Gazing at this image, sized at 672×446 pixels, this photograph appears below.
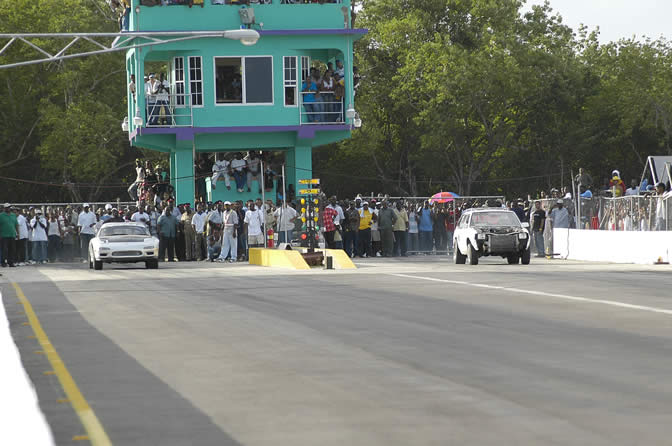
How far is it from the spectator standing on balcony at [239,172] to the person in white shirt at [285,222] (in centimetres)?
911

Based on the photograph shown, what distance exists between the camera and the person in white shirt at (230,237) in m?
38.3

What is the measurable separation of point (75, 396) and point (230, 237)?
95.4 ft

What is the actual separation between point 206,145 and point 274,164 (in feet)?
10.5

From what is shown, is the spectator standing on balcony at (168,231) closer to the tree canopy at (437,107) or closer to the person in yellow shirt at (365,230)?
the person in yellow shirt at (365,230)

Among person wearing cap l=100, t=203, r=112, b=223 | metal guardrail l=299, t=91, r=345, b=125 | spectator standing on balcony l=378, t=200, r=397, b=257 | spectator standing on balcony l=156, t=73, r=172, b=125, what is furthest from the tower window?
spectator standing on balcony l=378, t=200, r=397, b=257

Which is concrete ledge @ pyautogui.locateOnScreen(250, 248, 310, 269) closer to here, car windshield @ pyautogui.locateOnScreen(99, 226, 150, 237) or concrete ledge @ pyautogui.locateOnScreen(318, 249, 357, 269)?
concrete ledge @ pyautogui.locateOnScreen(318, 249, 357, 269)

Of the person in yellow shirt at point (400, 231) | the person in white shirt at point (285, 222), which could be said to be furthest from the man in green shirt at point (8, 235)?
the person in yellow shirt at point (400, 231)

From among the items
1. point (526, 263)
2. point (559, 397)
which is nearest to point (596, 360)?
point (559, 397)

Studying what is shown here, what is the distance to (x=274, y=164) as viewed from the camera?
50594 mm

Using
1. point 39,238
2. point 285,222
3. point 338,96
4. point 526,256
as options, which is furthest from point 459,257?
point 338,96

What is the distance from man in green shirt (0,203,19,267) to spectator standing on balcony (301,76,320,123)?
1435 centimetres

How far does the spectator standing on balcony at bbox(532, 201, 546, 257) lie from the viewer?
37781mm

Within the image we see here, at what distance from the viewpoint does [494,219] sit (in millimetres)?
33094

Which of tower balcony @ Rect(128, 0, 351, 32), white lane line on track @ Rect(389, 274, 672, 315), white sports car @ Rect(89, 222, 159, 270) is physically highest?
tower balcony @ Rect(128, 0, 351, 32)
